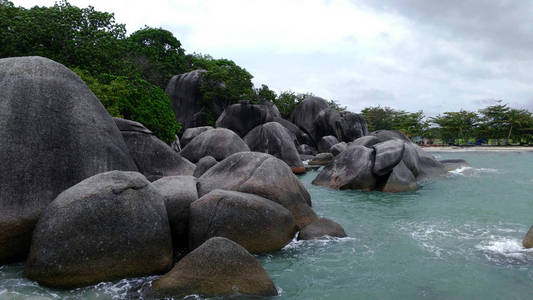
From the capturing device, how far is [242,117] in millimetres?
32594

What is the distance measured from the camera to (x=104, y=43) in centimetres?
2030

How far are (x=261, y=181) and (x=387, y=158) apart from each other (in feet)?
26.7

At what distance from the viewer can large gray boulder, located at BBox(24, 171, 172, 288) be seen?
531 cm

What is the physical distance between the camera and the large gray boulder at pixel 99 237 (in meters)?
5.31

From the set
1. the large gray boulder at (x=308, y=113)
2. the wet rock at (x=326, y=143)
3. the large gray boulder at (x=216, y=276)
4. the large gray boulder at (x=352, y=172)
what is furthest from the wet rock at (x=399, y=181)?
the large gray boulder at (x=308, y=113)

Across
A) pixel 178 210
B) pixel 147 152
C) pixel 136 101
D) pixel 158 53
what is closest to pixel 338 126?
pixel 158 53

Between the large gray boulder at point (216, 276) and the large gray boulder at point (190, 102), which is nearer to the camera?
the large gray boulder at point (216, 276)

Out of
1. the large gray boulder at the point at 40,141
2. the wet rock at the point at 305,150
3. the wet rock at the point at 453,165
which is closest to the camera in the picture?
the large gray boulder at the point at 40,141

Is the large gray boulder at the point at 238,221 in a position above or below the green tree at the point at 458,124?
below

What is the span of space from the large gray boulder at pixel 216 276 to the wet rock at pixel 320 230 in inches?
106

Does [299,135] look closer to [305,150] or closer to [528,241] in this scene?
[305,150]

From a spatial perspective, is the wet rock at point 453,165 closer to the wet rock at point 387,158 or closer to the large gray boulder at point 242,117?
the wet rock at point 387,158

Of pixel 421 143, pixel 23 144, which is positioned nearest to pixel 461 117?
pixel 421 143

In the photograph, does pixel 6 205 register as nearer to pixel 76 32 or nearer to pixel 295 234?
pixel 295 234
